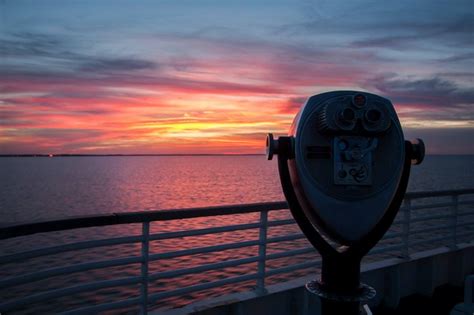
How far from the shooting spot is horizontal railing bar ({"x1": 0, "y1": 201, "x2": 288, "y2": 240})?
243cm

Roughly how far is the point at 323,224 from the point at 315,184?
19cm

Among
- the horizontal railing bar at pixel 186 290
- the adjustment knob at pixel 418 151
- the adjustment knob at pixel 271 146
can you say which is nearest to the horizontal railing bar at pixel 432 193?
the horizontal railing bar at pixel 186 290

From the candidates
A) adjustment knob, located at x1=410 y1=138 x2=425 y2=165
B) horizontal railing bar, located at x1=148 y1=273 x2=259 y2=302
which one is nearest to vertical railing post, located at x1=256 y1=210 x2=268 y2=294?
horizontal railing bar, located at x1=148 y1=273 x2=259 y2=302

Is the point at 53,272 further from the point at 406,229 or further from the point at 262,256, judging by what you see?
the point at 406,229

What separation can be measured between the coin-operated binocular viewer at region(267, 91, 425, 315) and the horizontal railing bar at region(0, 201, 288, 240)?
1139 mm

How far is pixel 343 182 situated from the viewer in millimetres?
2182

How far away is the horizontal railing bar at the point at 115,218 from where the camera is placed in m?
2.43

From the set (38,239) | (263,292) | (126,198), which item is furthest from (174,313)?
(126,198)

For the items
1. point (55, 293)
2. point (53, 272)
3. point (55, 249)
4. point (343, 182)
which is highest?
point (343, 182)

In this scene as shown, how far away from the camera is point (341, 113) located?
2180 millimetres

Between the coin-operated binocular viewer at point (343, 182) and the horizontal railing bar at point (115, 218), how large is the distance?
1139 mm

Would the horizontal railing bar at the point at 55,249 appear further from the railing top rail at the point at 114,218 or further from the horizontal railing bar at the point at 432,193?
the horizontal railing bar at the point at 432,193

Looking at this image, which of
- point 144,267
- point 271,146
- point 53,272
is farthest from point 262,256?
point 271,146

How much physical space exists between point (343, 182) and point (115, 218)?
1.41 meters
